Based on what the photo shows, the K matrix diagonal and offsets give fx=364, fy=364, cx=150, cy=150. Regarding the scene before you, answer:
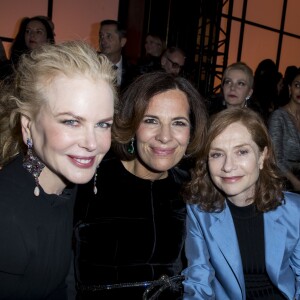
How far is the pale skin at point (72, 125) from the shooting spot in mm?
1294

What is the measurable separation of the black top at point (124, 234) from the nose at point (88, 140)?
0.74 m

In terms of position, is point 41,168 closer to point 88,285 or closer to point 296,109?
point 88,285

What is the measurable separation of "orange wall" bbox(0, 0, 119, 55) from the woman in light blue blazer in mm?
4521

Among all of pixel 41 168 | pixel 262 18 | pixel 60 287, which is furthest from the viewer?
pixel 262 18

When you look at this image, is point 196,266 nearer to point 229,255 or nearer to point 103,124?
point 229,255

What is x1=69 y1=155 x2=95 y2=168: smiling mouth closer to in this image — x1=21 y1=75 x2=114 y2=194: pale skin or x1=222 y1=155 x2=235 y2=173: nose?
x1=21 y1=75 x2=114 y2=194: pale skin

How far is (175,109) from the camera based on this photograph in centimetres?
204

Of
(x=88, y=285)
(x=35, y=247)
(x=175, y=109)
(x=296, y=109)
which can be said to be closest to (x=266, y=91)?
(x=296, y=109)

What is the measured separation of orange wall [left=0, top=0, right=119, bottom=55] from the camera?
19.1 ft

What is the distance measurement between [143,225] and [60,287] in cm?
59

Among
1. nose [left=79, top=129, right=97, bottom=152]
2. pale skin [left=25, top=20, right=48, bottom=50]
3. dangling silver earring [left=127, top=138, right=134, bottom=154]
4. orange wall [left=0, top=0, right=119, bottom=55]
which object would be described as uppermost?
orange wall [left=0, top=0, right=119, bottom=55]


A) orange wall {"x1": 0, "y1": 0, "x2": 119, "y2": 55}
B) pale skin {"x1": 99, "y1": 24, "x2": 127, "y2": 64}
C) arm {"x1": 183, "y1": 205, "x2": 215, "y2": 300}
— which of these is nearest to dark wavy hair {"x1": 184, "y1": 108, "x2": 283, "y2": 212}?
arm {"x1": 183, "y1": 205, "x2": 215, "y2": 300}

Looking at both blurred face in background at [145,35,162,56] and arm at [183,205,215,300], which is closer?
arm at [183,205,215,300]

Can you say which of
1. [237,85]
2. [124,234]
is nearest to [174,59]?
[237,85]
